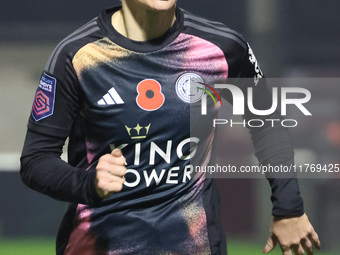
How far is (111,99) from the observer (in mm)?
2758

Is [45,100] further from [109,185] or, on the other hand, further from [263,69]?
[263,69]

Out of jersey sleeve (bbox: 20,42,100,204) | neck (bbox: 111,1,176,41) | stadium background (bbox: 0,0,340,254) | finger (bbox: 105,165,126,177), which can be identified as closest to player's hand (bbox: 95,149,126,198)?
finger (bbox: 105,165,126,177)

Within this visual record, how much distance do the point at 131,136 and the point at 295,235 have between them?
64 cm

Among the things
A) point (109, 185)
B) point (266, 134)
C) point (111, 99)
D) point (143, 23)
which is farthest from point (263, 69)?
point (109, 185)

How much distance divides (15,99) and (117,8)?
3598 mm

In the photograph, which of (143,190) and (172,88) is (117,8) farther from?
(143,190)

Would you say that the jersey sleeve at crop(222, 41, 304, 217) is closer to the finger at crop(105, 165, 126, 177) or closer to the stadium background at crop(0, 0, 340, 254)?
the finger at crop(105, 165, 126, 177)

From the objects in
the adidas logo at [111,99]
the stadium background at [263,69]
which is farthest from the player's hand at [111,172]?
the stadium background at [263,69]

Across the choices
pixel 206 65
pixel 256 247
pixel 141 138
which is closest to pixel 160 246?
pixel 141 138

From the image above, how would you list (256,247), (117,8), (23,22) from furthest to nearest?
(23,22), (256,247), (117,8)

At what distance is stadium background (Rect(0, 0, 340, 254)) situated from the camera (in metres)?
5.92

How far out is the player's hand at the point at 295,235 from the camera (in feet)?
9.25

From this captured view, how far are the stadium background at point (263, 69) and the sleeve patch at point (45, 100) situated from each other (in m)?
3.26

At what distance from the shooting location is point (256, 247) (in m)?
5.88
